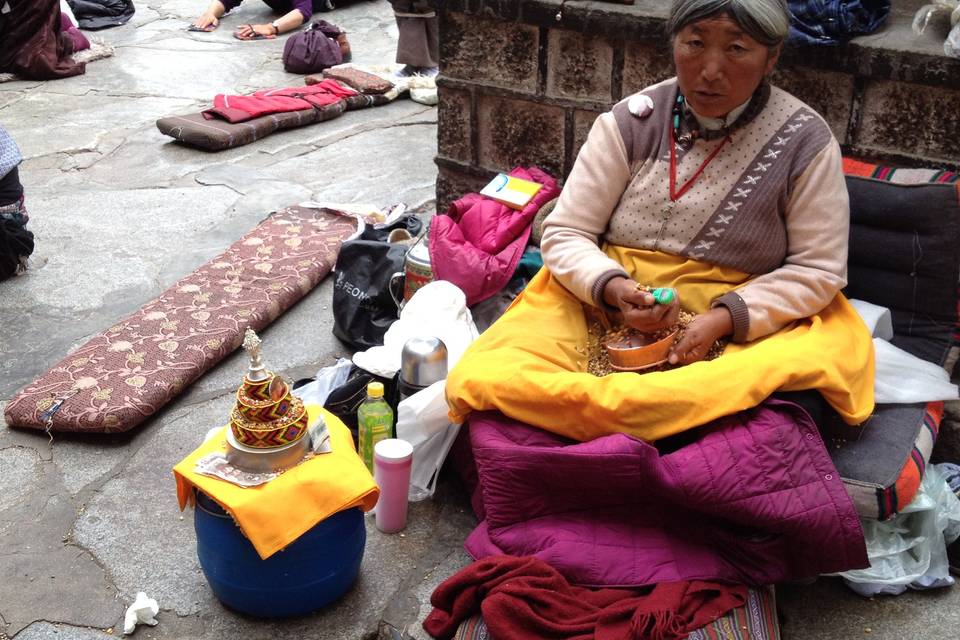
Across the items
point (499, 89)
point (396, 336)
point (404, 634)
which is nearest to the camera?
point (404, 634)

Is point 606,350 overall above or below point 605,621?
above

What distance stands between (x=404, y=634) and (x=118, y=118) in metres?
5.26

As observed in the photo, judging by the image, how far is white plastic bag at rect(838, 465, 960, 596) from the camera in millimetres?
2557

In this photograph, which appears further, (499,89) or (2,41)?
(2,41)

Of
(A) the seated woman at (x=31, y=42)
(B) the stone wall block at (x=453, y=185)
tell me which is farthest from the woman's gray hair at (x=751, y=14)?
(A) the seated woman at (x=31, y=42)

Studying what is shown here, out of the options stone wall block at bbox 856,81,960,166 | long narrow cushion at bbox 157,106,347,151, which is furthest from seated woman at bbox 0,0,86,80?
stone wall block at bbox 856,81,960,166

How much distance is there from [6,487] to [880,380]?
259cm

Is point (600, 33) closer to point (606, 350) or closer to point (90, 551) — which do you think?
point (606, 350)

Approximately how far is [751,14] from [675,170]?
1.60 ft

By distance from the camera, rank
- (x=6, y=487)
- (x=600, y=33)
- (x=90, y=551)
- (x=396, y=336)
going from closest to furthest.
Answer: (x=90, y=551), (x=6, y=487), (x=396, y=336), (x=600, y=33)

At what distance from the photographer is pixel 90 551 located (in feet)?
8.93

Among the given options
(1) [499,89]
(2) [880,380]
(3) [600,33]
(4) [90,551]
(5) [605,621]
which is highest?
(3) [600,33]

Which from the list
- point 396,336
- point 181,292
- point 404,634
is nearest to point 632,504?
point 404,634

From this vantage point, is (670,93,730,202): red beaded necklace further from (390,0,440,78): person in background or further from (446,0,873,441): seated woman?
(390,0,440,78): person in background
